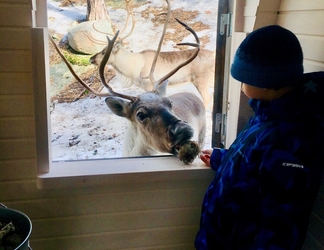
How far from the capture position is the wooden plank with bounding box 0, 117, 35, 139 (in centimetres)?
140

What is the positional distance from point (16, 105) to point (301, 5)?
1100 mm

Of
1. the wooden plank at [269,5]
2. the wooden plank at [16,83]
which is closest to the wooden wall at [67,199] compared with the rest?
the wooden plank at [16,83]

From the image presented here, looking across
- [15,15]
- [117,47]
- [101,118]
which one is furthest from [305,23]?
[15,15]

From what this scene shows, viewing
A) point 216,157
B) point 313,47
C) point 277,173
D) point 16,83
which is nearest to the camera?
point 277,173

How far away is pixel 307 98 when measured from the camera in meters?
1.04

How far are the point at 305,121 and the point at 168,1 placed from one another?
769mm

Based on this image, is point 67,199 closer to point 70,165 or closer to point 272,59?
point 70,165

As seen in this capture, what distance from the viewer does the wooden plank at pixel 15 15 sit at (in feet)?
4.21

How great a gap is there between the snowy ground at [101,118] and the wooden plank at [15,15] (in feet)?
1.05

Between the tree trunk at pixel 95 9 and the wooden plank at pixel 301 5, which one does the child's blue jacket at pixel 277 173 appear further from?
the tree trunk at pixel 95 9

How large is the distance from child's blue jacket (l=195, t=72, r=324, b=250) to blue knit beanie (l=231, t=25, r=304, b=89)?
0.05 m

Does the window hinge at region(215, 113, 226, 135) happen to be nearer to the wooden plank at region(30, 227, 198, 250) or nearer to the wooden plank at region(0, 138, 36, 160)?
the wooden plank at region(30, 227, 198, 250)

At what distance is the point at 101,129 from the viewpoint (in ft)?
5.19

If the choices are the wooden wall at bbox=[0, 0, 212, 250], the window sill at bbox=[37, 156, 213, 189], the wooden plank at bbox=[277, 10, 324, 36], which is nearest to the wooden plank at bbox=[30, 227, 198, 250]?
the wooden wall at bbox=[0, 0, 212, 250]
